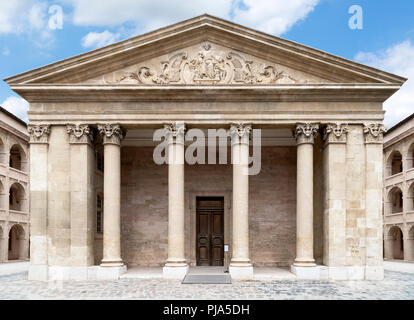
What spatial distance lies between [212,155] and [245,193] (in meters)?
5.80

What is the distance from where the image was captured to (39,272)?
18.0 m

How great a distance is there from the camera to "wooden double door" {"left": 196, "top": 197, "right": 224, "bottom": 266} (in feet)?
75.0

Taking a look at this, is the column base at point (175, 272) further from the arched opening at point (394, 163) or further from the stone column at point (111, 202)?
the arched opening at point (394, 163)

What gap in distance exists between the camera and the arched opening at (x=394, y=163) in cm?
3819

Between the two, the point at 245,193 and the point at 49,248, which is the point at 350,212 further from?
the point at 49,248

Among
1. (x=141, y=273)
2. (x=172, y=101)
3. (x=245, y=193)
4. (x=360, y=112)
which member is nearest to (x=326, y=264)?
(x=245, y=193)

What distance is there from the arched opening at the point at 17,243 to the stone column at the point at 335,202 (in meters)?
27.3

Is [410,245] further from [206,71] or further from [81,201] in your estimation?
[81,201]

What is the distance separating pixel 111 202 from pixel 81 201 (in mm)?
1291

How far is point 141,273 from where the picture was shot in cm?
1895

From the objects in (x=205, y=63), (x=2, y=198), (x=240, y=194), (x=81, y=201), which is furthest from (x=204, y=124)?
(x=2, y=198)

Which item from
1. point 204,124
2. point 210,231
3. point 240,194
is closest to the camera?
point 240,194

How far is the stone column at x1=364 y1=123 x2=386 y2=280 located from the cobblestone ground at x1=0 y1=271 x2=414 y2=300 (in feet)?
2.86

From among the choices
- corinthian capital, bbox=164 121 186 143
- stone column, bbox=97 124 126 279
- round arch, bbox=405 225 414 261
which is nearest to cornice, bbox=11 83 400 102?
corinthian capital, bbox=164 121 186 143
